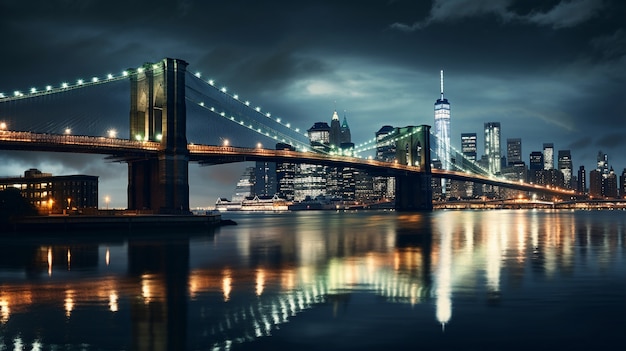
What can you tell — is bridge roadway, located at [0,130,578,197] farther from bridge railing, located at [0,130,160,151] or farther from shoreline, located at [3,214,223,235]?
shoreline, located at [3,214,223,235]

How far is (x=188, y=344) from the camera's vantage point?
11945 mm

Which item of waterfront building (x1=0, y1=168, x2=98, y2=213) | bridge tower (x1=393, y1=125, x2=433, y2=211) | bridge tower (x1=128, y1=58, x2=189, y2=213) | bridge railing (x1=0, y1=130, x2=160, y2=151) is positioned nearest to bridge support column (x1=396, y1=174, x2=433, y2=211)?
bridge tower (x1=393, y1=125, x2=433, y2=211)

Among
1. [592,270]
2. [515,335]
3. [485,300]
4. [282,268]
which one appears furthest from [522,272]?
[515,335]

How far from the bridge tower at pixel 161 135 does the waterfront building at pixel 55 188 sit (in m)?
64.5

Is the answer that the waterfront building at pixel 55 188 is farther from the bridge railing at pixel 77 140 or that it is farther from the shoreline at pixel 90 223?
the shoreline at pixel 90 223

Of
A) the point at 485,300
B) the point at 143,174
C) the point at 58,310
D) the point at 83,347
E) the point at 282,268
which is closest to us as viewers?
the point at 83,347

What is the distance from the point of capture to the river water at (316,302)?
12.2m

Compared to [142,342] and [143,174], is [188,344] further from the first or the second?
[143,174]

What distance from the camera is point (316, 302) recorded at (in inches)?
652

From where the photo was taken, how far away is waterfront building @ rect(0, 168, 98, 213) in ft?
454

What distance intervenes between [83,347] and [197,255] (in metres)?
22.4

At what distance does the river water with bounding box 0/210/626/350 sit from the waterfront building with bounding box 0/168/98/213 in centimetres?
11845

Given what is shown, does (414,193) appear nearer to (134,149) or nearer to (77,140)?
(134,149)

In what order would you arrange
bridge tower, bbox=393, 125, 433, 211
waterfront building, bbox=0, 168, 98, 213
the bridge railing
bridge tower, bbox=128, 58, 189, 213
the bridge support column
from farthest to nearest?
bridge tower, bbox=393, 125, 433, 211, the bridge support column, waterfront building, bbox=0, 168, 98, 213, bridge tower, bbox=128, 58, 189, 213, the bridge railing
